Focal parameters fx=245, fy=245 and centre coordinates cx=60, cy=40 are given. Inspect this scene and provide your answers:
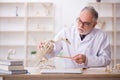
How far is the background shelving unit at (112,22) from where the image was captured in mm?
4992

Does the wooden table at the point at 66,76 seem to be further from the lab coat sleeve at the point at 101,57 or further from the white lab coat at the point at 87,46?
the white lab coat at the point at 87,46

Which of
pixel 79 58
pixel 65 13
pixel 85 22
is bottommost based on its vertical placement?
pixel 79 58

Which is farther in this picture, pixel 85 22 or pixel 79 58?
pixel 85 22

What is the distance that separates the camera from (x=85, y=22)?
7.92 feet

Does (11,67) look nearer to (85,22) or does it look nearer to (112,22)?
(85,22)

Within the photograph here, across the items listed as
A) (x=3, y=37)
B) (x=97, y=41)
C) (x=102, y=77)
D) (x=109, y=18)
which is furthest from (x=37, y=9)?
(x=102, y=77)

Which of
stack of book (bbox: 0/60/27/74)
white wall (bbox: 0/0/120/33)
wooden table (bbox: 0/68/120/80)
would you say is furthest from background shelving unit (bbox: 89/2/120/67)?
stack of book (bbox: 0/60/27/74)

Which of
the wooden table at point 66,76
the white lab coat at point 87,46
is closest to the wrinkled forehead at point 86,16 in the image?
the white lab coat at point 87,46

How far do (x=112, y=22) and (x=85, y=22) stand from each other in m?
2.85

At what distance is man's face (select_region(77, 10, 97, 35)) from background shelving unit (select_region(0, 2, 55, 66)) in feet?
8.61

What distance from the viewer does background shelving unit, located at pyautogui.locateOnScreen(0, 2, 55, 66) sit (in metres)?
5.10

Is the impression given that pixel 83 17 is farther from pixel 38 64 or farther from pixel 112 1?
pixel 112 1

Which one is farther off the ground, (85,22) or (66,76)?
(85,22)

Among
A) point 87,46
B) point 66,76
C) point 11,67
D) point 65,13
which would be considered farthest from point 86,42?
point 65,13
